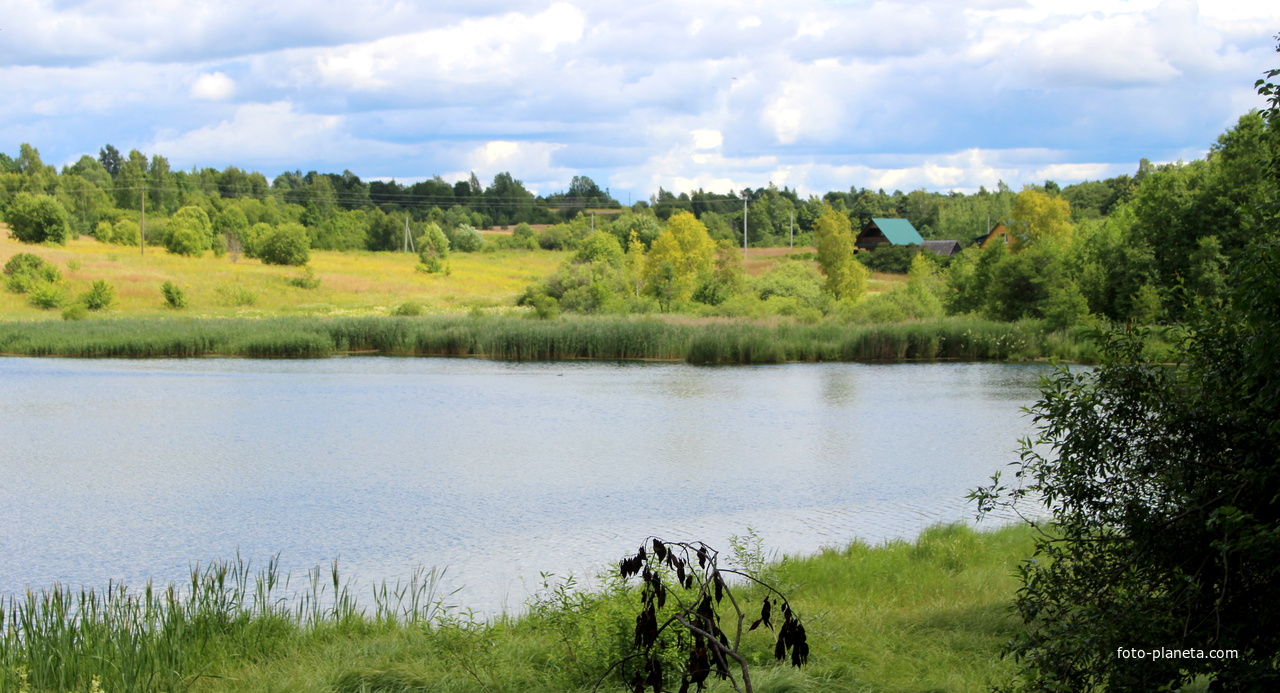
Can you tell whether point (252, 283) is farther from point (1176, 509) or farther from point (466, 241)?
point (1176, 509)

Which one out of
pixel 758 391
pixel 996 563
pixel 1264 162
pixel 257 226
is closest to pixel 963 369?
pixel 758 391

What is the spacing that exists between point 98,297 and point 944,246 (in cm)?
4536

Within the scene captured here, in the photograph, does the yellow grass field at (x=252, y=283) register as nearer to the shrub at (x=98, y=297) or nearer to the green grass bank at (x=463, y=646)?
the shrub at (x=98, y=297)

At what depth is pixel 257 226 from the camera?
63.1m

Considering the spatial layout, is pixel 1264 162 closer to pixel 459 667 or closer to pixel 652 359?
pixel 459 667

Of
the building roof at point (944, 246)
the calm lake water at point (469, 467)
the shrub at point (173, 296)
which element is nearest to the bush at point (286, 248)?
the shrub at point (173, 296)

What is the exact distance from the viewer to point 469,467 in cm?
1247

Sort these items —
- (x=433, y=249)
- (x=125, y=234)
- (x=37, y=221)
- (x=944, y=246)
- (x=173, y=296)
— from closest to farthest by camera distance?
(x=173, y=296) → (x=37, y=221) → (x=944, y=246) → (x=125, y=234) → (x=433, y=249)

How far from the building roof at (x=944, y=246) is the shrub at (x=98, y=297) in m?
43.4

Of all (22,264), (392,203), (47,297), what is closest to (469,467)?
(47,297)

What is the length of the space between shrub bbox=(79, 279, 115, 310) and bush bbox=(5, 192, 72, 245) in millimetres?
16817

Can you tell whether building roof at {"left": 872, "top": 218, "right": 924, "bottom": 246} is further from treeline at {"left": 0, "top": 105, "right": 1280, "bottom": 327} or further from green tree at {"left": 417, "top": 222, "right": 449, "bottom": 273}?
green tree at {"left": 417, "top": 222, "right": 449, "bottom": 273}

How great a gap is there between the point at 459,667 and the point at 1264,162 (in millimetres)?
3981

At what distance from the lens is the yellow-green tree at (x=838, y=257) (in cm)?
3675
